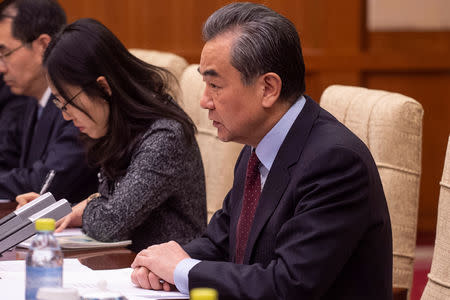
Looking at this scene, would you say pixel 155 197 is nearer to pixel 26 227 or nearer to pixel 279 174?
pixel 26 227

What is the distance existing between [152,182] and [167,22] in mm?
3069

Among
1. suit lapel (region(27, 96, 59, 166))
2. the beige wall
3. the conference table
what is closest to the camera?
the conference table

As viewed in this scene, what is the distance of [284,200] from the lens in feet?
5.64

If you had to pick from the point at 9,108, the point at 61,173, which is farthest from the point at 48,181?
the point at 9,108

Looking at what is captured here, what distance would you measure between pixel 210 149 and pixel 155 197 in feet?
2.24

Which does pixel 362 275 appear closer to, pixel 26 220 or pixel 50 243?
pixel 50 243

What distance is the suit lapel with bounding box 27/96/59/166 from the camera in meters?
3.29

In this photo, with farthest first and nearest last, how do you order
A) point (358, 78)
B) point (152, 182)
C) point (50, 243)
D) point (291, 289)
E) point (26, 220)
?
point (358, 78)
point (152, 182)
point (26, 220)
point (291, 289)
point (50, 243)

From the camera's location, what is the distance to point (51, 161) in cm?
303

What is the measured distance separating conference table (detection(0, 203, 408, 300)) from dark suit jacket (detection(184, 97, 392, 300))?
1.18ft

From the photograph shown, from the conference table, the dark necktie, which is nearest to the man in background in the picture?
the conference table

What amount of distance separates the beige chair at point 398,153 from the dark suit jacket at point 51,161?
1131mm

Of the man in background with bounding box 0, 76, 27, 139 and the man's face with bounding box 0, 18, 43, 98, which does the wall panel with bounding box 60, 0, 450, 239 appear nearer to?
the man in background with bounding box 0, 76, 27, 139

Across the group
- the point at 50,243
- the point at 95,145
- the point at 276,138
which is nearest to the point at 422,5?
the point at 95,145
